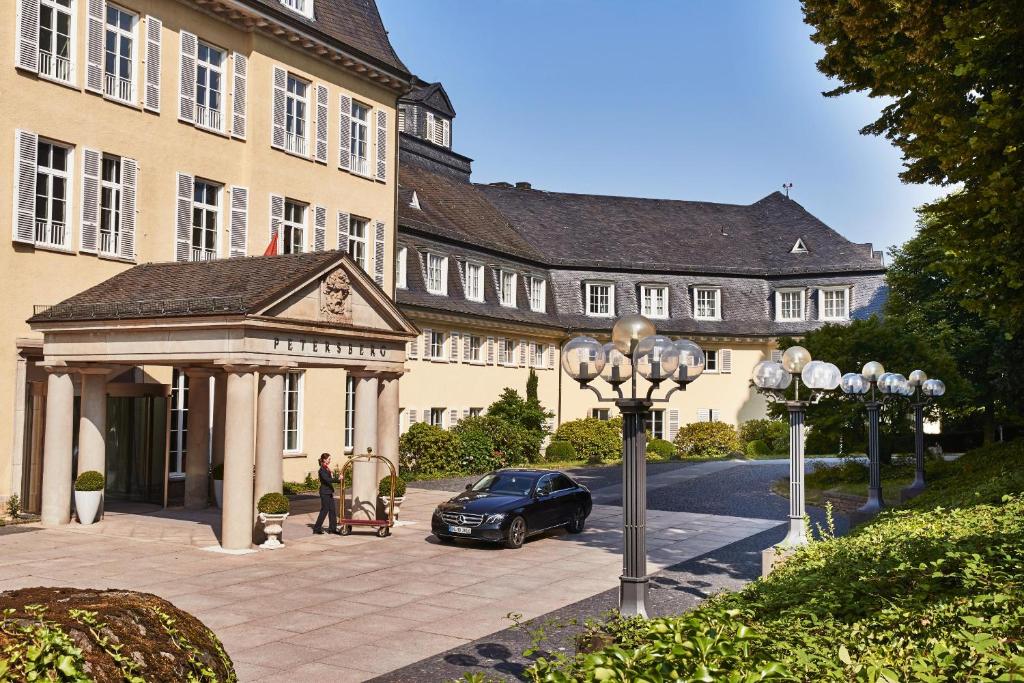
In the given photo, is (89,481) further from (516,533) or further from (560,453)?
(560,453)

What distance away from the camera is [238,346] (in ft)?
57.7

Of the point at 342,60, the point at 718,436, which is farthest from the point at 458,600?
the point at 718,436

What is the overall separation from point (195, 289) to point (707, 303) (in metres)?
35.4

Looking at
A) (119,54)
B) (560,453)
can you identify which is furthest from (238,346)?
(560,453)

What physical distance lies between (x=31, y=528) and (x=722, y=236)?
41.7m

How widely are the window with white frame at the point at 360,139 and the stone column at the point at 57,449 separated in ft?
39.7

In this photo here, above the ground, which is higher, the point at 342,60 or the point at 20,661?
the point at 342,60

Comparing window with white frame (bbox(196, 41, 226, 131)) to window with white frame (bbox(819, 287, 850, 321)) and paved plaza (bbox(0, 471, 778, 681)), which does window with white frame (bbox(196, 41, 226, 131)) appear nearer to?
paved plaza (bbox(0, 471, 778, 681))

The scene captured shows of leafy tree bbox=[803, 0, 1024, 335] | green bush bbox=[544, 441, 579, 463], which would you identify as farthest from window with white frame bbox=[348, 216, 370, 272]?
leafy tree bbox=[803, 0, 1024, 335]

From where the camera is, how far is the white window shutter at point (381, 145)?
30.4 meters

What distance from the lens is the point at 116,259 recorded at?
71.7ft

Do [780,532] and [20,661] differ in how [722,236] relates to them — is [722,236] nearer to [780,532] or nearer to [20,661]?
[780,532]

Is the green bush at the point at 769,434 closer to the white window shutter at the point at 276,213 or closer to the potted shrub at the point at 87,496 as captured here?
the white window shutter at the point at 276,213

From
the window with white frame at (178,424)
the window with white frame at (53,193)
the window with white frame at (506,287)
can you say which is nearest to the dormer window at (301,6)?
the window with white frame at (53,193)
